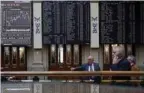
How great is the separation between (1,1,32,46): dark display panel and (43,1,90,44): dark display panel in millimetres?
626

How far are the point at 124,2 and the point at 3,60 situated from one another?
5.01 m

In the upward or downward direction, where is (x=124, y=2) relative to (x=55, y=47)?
upward

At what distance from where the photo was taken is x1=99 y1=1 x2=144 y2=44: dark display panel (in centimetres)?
1600

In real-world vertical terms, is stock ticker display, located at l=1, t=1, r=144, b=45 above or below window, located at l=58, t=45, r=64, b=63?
above

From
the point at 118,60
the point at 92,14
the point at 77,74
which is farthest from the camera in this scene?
the point at 92,14

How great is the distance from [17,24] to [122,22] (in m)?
3.88

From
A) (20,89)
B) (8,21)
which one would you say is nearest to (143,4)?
(8,21)

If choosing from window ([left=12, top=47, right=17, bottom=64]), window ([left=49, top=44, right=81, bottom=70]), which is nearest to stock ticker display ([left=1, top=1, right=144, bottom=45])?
window ([left=49, top=44, right=81, bottom=70])

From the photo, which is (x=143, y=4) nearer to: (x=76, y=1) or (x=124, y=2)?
(x=124, y=2)

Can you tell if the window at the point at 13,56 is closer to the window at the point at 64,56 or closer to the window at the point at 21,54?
the window at the point at 21,54

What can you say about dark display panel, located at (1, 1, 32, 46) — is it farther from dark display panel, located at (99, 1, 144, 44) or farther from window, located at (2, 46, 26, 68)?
dark display panel, located at (99, 1, 144, 44)

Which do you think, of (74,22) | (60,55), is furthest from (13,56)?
(74,22)

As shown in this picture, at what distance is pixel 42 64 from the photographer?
16.2 m

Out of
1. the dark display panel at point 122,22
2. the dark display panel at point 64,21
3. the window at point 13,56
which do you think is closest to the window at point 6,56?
the window at point 13,56
